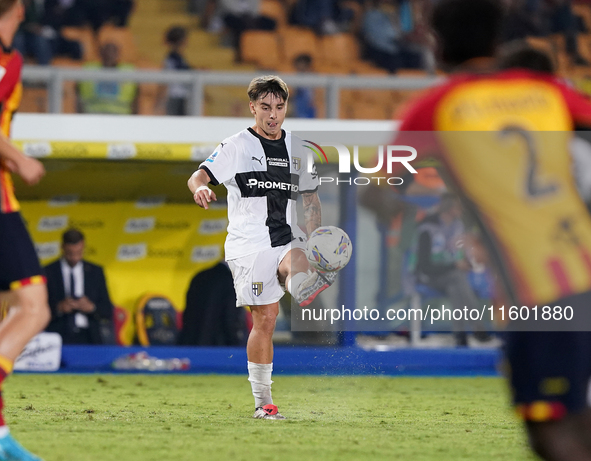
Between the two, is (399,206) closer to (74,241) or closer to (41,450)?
(41,450)

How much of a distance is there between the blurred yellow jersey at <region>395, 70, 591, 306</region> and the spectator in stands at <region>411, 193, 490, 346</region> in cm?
799

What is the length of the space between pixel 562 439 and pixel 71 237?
27.6 feet

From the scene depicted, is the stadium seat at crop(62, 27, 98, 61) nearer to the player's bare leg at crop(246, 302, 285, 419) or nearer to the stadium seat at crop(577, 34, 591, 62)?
the stadium seat at crop(577, 34, 591, 62)

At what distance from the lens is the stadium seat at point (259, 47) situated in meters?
15.2

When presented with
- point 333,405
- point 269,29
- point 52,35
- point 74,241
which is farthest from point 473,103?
point 269,29

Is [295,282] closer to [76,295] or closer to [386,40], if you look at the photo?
[76,295]

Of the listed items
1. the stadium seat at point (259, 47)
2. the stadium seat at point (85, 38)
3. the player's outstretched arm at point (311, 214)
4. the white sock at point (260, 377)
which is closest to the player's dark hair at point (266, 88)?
the player's outstretched arm at point (311, 214)

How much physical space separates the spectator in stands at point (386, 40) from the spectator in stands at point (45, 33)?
452 centimetres

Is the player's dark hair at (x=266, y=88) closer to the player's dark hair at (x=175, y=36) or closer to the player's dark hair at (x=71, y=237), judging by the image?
the player's dark hair at (x=71, y=237)

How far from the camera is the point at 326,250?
6.70m

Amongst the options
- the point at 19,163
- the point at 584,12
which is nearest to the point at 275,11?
the point at 584,12

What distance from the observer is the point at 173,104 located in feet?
35.2

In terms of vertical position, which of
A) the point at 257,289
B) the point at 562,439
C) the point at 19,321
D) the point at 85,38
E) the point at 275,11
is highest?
the point at 275,11

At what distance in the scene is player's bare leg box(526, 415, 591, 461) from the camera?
2848 mm
